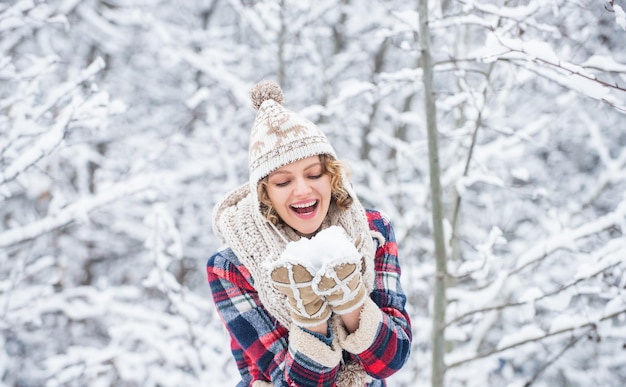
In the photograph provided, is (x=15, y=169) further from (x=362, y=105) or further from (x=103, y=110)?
(x=362, y=105)

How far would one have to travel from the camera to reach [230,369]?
4066 millimetres

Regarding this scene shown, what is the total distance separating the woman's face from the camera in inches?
53.7

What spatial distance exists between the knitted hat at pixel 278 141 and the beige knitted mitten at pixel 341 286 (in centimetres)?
39

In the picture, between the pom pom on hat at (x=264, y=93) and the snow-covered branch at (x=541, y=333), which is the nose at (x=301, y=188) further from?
the snow-covered branch at (x=541, y=333)

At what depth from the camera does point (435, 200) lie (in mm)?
2266

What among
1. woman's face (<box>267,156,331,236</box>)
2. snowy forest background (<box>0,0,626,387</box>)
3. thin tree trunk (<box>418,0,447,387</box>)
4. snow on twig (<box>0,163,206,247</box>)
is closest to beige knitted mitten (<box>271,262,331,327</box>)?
→ woman's face (<box>267,156,331,236</box>)

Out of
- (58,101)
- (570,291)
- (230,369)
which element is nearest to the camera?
(570,291)

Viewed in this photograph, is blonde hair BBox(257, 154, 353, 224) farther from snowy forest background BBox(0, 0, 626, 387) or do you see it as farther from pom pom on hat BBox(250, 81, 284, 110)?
snowy forest background BBox(0, 0, 626, 387)

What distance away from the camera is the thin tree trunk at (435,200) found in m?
2.15

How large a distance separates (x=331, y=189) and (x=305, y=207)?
0.13 m

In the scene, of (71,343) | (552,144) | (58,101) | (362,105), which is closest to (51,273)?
(71,343)

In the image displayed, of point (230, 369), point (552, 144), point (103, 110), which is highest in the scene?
point (552, 144)

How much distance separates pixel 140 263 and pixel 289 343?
580cm

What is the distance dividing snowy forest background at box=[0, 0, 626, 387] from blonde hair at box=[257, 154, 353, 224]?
115 centimetres
